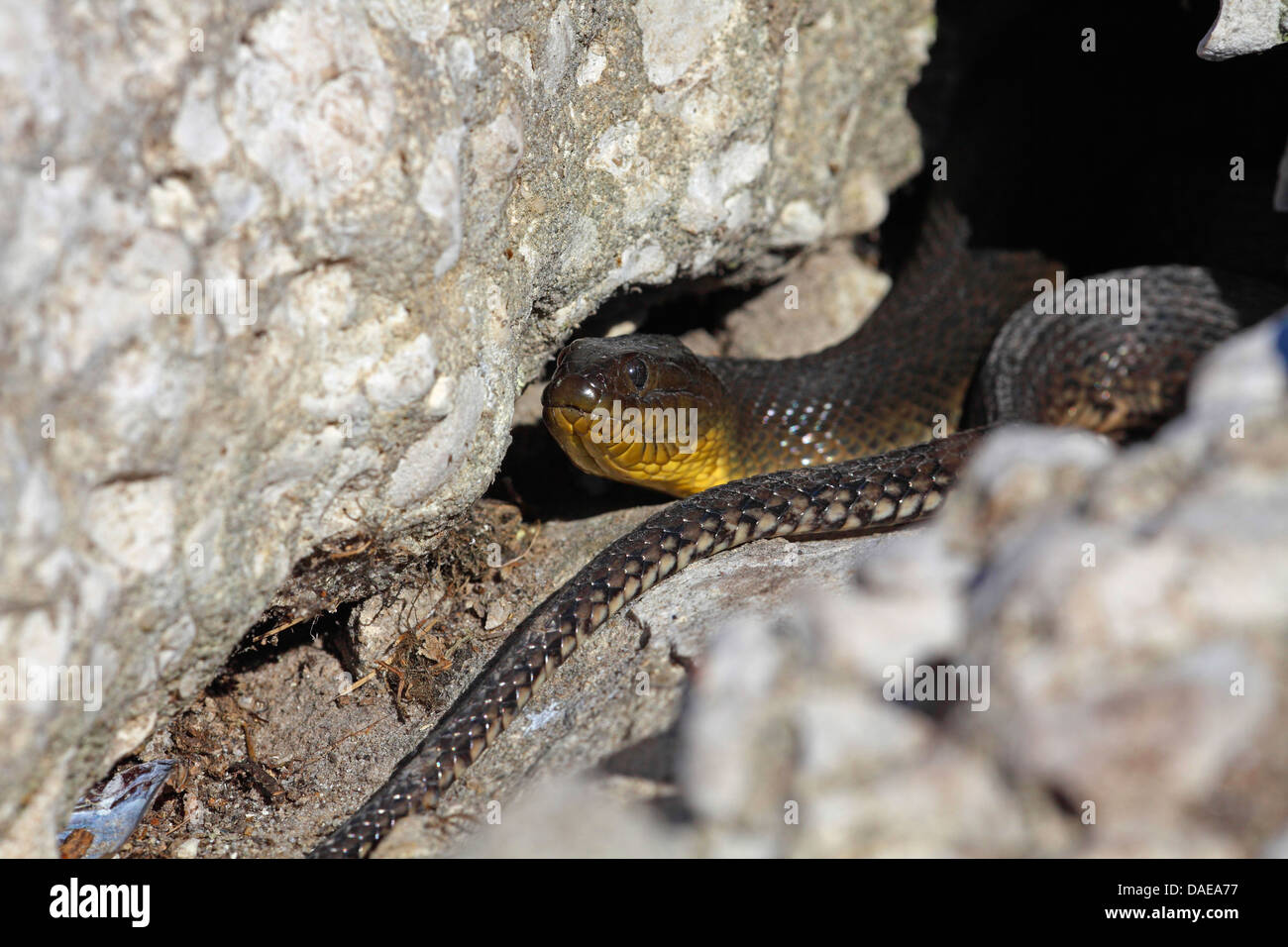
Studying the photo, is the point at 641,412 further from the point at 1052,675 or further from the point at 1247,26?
the point at 1052,675

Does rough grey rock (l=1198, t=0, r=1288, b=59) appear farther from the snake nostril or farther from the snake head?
the snake nostril

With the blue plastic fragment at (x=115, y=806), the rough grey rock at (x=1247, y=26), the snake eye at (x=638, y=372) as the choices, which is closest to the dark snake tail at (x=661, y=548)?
the snake eye at (x=638, y=372)

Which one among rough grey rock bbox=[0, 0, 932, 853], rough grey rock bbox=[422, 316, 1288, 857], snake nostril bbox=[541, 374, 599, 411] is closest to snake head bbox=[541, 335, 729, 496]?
snake nostril bbox=[541, 374, 599, 411]

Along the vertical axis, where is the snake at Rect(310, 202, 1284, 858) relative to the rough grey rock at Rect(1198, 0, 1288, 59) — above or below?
below

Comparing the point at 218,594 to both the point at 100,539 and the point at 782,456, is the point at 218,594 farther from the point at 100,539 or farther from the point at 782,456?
the point at 782,456

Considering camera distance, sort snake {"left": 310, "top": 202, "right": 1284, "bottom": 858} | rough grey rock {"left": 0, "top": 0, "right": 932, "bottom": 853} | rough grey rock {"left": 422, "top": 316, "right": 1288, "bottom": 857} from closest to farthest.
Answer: rough grey rock {"left": 422, "top": 316, "right": 1288, "bottom": 857}, rough grey rock {"left": 0, "top": 0, "right": 932, "bottom": 853}, snake {"left": 310, "top": 202, "right": 1284, "bottom": 858}

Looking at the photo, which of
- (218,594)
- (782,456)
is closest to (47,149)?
(218,594)

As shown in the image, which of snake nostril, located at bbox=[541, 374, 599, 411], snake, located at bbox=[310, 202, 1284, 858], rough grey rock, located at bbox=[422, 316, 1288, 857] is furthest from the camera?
snake nostril, located at bbox=[541, 374, 599, 411]

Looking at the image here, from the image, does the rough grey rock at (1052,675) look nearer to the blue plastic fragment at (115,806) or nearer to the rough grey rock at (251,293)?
the rough grey rock at (251,293)
